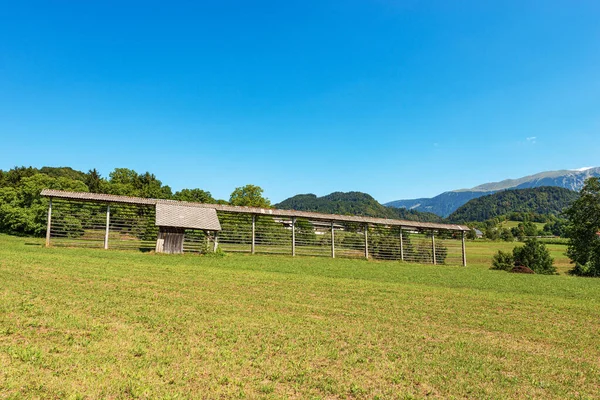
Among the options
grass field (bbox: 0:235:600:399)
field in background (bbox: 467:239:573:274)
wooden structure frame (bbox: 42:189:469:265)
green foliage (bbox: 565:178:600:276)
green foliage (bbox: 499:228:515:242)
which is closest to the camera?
grass field (bbox: 0:235:600:399)

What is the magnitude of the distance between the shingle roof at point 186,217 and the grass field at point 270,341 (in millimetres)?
8521

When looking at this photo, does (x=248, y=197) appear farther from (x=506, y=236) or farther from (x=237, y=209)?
(x=506, y=236)

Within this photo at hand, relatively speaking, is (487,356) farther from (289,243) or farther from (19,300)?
(289,243)

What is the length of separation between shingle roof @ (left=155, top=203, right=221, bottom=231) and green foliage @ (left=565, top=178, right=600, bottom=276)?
1306 inches

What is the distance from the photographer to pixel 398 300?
10.8 meters

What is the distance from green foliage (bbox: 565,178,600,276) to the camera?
32312mm

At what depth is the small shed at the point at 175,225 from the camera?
20234 mm

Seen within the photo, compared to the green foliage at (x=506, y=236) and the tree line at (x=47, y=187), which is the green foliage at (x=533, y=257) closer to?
the tree line at (x=47, y=187)

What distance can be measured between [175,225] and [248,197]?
61.2m

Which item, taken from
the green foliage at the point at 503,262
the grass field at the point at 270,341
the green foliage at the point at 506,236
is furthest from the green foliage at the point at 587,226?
the green foliage at the point at 506,236

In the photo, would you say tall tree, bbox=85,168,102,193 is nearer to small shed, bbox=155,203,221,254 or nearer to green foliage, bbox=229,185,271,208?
green foliage, bbox=229,185,271,208

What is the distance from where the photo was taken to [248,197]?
81.0 metres

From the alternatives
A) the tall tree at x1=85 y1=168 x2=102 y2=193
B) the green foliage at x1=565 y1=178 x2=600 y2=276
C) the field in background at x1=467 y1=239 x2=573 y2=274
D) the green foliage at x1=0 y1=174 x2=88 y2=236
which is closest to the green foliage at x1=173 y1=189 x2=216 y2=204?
the tall tree at x1=85 y1=168 x2=102 y2=193

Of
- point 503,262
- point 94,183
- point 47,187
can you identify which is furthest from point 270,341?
point 94,183
